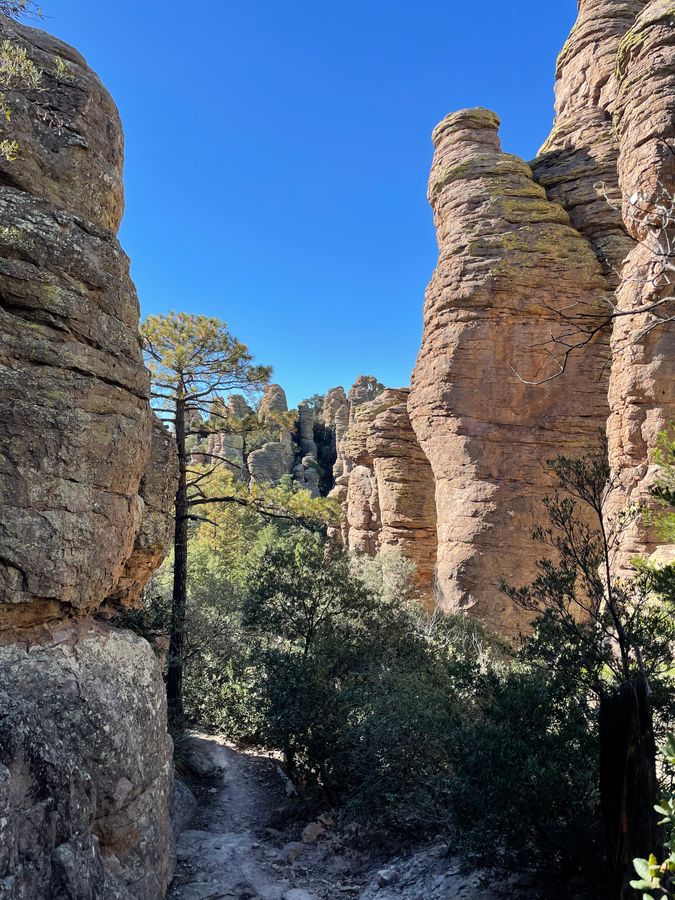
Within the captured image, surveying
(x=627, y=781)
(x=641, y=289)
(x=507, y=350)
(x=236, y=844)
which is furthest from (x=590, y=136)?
(x=236, y=844)

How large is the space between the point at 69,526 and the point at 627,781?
5162 mm

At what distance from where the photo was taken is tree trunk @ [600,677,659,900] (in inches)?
157

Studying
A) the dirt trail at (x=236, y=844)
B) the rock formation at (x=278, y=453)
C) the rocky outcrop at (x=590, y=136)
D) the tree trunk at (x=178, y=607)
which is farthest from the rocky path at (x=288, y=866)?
the rock formation at (x=278, y=453)

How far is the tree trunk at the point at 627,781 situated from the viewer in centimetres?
399

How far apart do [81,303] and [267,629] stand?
7.70 metres

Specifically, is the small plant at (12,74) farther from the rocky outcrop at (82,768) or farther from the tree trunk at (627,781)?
the tree trunk at (627,781)

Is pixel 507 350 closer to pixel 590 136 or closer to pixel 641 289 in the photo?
pixel 641 289

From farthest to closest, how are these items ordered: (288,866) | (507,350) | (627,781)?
(507,350), (288,866), (627,781)

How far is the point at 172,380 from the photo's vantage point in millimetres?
12055

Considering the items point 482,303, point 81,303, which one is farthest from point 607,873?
point 482,303

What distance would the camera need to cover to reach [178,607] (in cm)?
1036

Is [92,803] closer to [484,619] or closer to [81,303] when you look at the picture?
[81,303]

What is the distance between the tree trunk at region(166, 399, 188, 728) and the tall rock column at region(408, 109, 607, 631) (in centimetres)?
776

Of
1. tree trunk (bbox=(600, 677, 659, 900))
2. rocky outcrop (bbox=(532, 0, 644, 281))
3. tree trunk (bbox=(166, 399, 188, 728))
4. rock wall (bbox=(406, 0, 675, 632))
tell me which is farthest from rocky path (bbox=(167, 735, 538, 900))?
rocky outcrop (bbox=(532, 0, 644, 281))
